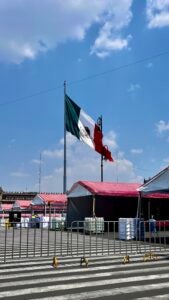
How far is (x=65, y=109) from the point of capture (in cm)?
3356

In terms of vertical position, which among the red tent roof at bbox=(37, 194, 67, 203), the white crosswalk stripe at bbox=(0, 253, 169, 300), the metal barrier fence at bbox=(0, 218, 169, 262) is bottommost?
the white crosswalk stripe at bbox=(0, 253, 169, 300)

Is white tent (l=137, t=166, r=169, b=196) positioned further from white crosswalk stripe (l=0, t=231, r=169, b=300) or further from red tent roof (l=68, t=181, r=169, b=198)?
white crosswalk stripe (l=0, t=231, r=169, b=300)

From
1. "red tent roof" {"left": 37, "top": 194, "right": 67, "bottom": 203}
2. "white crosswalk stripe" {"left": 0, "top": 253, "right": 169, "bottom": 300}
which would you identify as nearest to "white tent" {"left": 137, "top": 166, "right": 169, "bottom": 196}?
"white crosswalk stripe" {"left": 0, "top": 253, "right": 169, "bottom": 300}

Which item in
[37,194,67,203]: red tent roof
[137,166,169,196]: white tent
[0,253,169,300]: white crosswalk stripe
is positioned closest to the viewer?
[0,253,169,300]: white crosswalk stripe

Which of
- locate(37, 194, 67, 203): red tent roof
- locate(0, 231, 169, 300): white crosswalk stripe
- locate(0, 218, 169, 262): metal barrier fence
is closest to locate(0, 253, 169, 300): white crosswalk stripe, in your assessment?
locate(0, 231, 169, 300): white crosswalk stripe

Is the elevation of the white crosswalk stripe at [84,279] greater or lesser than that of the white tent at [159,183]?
lesser

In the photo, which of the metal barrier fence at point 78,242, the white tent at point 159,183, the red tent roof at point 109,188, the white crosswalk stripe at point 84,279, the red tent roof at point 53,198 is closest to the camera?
the white crosswalk stripe at point 84,279

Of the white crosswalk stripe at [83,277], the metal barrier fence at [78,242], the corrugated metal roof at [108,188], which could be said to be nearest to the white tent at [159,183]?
the metal barrier fence at [78,242]

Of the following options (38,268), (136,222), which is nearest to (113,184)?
(136,222)

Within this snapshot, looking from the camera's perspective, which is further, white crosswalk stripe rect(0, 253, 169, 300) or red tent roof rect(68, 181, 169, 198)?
red tent roof rect(68, 181, 169, 198)

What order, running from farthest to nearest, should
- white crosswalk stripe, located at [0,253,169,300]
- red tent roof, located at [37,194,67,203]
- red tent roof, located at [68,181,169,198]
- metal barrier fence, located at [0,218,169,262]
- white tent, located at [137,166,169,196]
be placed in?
red tent roof, located at [37,194,67,203]
red tent roof, located at [68,181,169,198]
white tent, located at [137,166,169,196]
metal barrier fence, located at [0,218,169,262]
white crosswalk stripe, located at [0,253,169,300]

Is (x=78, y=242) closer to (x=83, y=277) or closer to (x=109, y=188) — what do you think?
(x=83, y=277)

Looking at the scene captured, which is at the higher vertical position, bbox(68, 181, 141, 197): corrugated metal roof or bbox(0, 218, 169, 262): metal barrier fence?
bbox(68, 181, 141, 197): corrugated metal roof

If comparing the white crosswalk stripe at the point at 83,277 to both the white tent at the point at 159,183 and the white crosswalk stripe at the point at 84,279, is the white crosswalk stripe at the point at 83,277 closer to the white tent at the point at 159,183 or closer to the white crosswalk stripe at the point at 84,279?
the white crosswalk stripe at the point at 84,279
